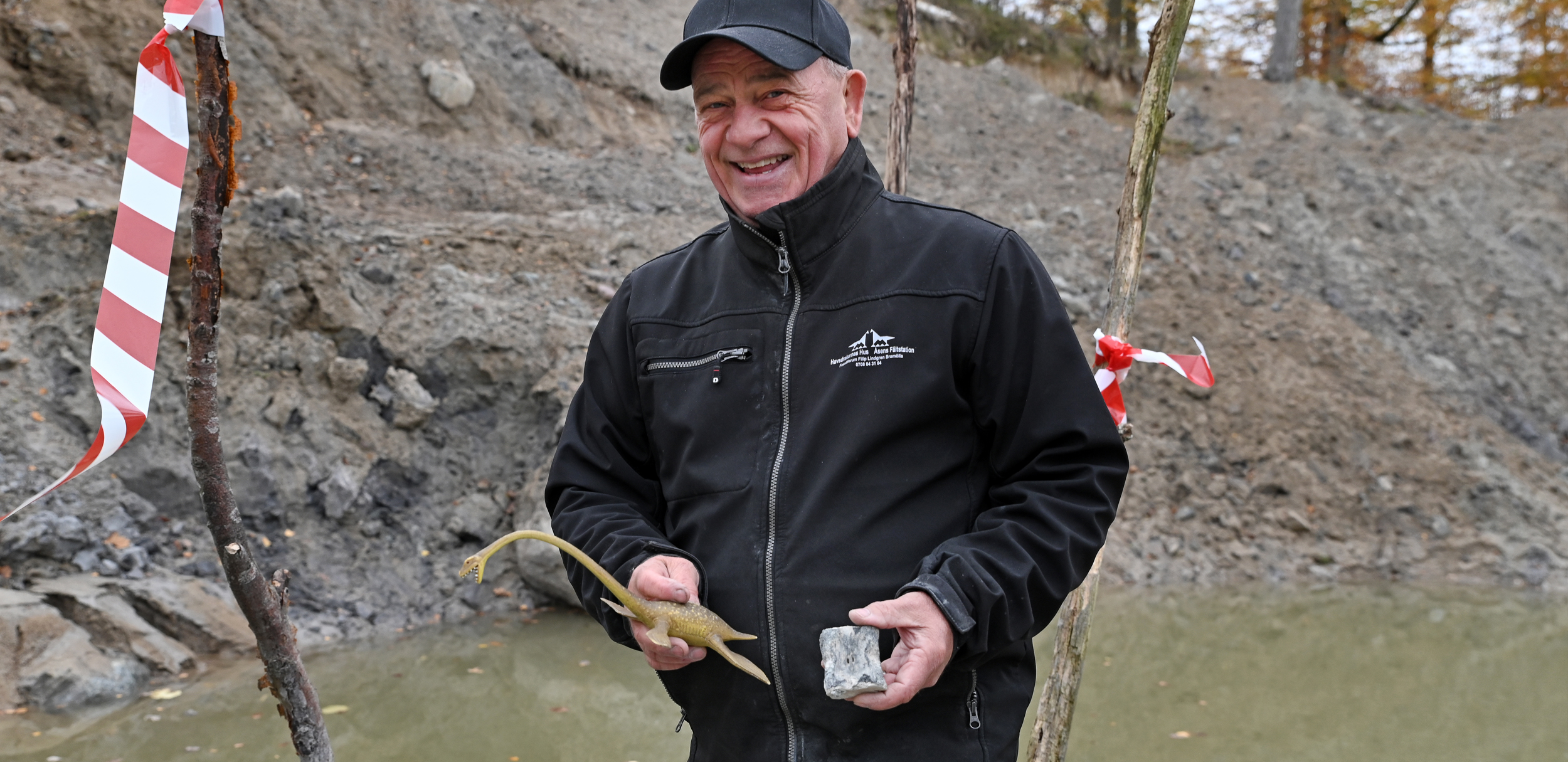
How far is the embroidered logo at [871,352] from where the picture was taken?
1.87 meters

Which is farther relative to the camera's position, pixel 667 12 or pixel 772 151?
pixel 667 12

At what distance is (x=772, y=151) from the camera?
1.98 m

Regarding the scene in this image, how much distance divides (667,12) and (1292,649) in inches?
424

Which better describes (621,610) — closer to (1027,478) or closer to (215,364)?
(1027,478)

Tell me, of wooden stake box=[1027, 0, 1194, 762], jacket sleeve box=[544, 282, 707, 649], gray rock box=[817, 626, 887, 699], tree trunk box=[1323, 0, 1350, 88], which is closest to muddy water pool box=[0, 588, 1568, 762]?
wooden stake box=[1027, 0, 1194, 762]

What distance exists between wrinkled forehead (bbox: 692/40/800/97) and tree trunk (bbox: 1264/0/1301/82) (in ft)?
59.4

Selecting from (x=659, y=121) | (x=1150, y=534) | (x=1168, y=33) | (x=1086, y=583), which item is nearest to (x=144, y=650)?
(x=1086, y=583)

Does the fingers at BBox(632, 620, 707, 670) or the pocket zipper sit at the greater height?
the pocket zipper

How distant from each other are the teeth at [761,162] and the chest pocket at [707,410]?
1.01 feet

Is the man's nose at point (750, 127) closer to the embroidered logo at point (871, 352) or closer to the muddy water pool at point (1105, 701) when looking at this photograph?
the embroidered logo at point (871, 352)

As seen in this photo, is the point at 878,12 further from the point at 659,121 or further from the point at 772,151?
the point at 772,151

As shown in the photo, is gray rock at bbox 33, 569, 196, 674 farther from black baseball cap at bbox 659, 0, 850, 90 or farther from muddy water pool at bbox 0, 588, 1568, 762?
black baseball cap at bbox 659, 0, 850, 90

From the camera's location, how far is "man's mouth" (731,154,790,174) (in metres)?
1.99

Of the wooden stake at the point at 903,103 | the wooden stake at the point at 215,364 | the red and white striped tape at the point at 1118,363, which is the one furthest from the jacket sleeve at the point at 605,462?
the wooden stake at the point at 903,103
